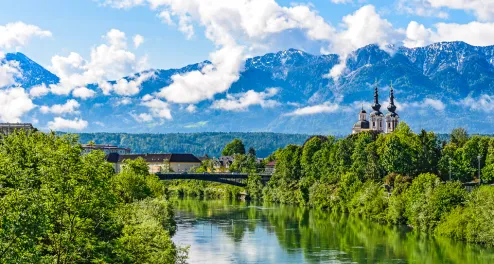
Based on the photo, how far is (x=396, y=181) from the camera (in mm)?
99500

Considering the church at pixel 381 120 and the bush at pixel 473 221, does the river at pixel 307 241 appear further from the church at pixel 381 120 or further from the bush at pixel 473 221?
the church at pixel 381 120

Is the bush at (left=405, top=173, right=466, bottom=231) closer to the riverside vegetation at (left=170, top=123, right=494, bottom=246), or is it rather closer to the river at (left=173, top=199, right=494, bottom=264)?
the riverside vegetation at (left=170, top=123, right=494, bottom=246)

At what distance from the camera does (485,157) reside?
344ft

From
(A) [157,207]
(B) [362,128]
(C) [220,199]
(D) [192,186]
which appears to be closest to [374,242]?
(A) [157,207]

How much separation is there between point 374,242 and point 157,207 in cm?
2086

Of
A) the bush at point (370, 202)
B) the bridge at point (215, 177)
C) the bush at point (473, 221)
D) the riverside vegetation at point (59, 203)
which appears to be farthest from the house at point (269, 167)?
the riverside vegetation at point (59, 203)

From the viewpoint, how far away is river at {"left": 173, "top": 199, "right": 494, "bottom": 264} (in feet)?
210

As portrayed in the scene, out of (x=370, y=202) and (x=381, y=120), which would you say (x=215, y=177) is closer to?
(x=381, y=120)

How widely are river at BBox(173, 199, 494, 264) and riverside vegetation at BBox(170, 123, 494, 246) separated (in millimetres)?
2220

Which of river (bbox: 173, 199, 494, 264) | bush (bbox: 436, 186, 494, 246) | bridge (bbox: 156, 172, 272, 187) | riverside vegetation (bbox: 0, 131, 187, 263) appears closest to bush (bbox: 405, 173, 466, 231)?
bush (bbox: 436, 186, 494, 246)

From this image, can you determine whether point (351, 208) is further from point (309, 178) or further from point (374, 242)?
point (374, 242)

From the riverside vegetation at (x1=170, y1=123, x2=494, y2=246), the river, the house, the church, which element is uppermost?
the church

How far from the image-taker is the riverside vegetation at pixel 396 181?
3007 inches

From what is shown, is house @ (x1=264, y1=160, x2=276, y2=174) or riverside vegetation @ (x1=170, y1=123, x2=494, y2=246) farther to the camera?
house @ (x1=264, y1=160, x2=276, y2=174)
